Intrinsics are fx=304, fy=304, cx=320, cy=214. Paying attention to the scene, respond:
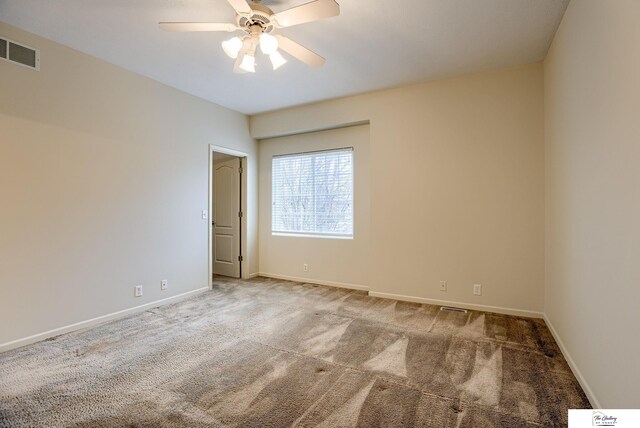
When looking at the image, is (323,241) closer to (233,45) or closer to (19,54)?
(233,45)

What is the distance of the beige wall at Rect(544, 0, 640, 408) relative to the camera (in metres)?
1.47

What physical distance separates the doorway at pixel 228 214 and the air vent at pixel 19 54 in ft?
8.80

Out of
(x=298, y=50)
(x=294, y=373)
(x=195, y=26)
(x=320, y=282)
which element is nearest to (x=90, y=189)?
(x=195, y=26)

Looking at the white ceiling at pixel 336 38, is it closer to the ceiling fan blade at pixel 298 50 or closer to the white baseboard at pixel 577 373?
the ceiling fan blade at pixel 298 50

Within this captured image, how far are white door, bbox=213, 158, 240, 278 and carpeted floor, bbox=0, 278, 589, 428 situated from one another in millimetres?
2024

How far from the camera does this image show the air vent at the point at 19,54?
2666 mm

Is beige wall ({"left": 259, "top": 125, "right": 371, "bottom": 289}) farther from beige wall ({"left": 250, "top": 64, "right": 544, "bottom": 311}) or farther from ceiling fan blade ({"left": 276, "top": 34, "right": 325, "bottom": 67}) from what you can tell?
ceiling fan blade ({"left": 276, "top": 34, "right": 325, "bottom": 67})

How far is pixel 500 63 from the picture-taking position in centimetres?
341


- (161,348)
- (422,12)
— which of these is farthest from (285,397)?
(422,12)

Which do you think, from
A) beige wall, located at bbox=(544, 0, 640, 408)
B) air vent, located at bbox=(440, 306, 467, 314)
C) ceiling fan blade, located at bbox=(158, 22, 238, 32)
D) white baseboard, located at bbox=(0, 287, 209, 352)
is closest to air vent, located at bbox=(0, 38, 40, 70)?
ceiling fan blade, located at bbox=(158, 22, 238, 32)

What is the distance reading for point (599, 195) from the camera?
73.0 inches

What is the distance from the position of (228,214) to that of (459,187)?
3.93 metres

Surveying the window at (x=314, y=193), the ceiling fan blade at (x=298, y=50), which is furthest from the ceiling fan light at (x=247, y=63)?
the window at (x=314, y=193)

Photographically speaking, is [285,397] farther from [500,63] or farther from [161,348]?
[500,63]
